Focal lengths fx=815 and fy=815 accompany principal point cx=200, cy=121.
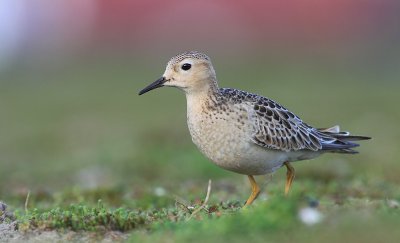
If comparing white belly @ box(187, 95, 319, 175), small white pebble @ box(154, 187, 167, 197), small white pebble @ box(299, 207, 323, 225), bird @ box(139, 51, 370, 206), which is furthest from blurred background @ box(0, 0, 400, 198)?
small white pebble @ box(299, 207, 323, 225)

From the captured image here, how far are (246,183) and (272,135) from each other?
9.33ft

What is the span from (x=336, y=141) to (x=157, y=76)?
20547 mm

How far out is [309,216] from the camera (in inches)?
232

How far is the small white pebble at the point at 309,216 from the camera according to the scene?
19.2 feet

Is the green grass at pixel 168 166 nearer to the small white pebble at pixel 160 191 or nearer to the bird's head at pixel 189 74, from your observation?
the small white pebble at pixel 160 191

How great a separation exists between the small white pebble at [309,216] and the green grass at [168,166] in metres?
0.05

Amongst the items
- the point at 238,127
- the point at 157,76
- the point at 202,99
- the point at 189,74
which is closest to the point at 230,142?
the point at 238,127

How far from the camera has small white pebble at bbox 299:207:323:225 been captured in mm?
5842

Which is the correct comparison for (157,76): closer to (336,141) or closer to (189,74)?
(336,141)

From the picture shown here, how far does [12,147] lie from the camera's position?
643 inches

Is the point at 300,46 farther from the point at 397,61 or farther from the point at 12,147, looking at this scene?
the point at 12,147

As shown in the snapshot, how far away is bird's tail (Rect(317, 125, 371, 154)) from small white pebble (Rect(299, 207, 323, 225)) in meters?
1.98

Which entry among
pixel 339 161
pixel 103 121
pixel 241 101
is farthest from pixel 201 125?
pixel 103 121

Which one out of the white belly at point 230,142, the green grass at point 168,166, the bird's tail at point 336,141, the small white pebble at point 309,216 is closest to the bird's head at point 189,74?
the white belly at point 230,142
